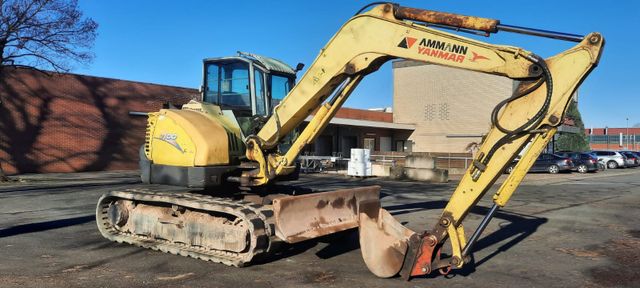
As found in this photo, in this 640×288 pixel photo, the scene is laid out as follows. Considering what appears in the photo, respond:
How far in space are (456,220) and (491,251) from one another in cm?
257

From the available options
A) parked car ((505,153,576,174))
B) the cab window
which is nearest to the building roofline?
parked car ((505,153,576,174))

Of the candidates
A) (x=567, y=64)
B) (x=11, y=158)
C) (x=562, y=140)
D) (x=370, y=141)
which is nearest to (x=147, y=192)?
(x=567, y=64)

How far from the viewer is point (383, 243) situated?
6.16m

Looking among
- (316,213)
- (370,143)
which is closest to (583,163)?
(370,143)

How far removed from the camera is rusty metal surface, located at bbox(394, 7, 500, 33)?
5879 millimetres

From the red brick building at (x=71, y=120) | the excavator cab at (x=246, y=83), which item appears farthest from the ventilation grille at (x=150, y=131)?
the red brick building at (x=71, y=120)

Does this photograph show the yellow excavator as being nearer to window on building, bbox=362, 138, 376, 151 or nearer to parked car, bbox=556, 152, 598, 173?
parked car, bbox=556, 152, 598, 173

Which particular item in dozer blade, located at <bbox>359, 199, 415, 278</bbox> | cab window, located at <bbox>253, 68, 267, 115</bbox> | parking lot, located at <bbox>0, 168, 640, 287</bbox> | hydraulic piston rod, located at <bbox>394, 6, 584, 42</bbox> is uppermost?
hydraulic piston rod, located at <bbox>394, 6, 584, 42</bbox>

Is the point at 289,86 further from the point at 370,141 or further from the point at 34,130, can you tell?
the point at 370,141

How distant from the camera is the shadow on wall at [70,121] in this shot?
24.7 meters

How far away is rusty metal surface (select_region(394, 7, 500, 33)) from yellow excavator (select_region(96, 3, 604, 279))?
12 mm

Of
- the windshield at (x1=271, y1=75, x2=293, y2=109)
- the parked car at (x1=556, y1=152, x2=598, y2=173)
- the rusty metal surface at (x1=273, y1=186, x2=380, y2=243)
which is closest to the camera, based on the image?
the rusty metal surface at (x1=273, y1=186, x2=380, y2=243)

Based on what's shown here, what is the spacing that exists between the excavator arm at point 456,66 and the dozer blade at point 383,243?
0.01 meters

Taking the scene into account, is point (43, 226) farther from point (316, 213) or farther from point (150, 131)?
point (316, 213)
